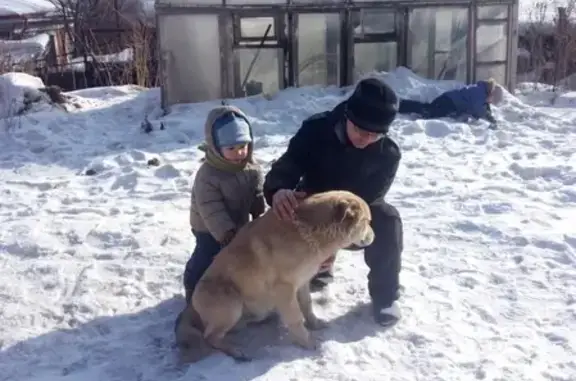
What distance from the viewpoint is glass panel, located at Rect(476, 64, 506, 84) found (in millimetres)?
12500

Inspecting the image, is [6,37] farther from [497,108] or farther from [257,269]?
[257,269]

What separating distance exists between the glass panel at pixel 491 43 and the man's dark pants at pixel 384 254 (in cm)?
917

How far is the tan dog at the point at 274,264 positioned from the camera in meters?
3.51

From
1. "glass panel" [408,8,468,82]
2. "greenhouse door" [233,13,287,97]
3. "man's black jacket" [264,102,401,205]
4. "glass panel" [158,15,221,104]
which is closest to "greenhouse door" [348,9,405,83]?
"glass panel" [408,8,468,82]

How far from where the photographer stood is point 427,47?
12312 millimetres

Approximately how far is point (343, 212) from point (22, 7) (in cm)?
2603

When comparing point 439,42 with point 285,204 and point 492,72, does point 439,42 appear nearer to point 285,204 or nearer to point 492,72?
point 492,72

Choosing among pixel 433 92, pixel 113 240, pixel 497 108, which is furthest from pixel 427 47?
pixel 113 240

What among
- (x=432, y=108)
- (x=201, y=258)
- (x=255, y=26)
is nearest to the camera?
(x=201, y=258)

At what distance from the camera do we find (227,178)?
3.97 m

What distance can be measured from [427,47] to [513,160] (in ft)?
16.3

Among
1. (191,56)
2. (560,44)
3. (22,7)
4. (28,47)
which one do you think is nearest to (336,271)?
(191,56)

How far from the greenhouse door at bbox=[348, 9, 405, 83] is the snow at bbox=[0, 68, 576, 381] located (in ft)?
11.5

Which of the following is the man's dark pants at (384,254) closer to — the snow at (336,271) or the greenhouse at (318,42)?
the snow at (336,271)
